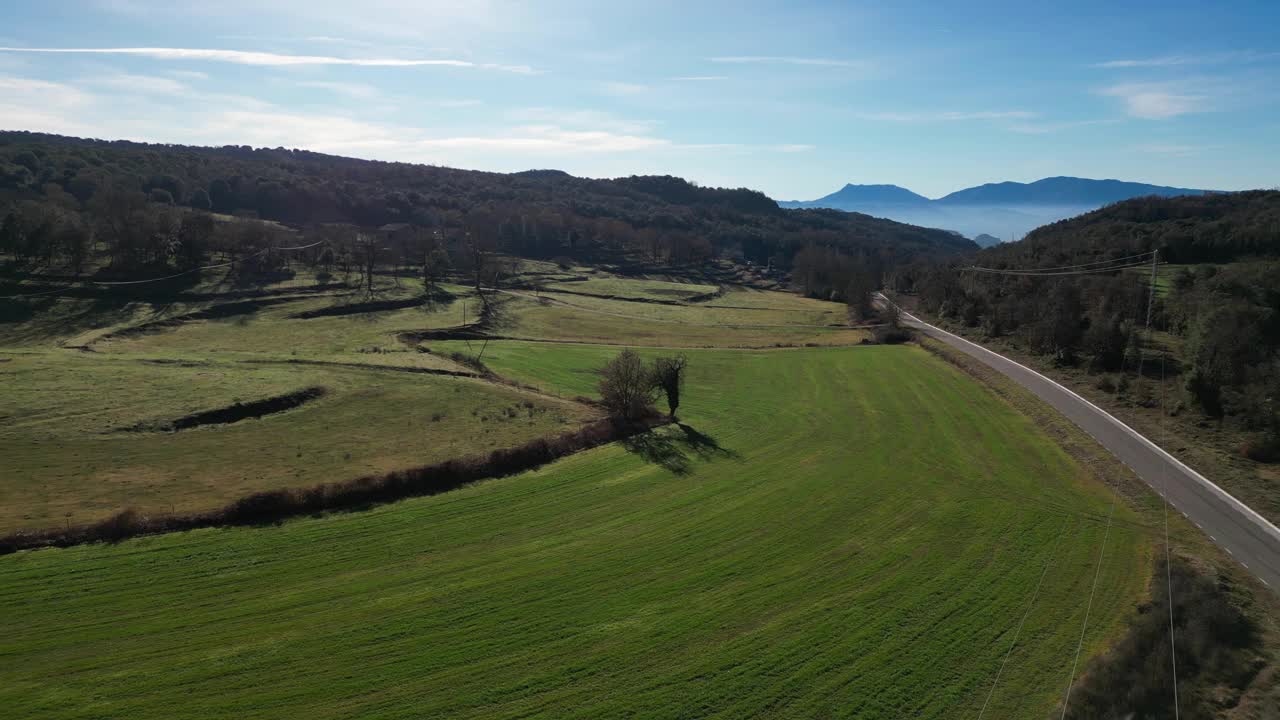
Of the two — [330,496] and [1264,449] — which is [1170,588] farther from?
[330,496]

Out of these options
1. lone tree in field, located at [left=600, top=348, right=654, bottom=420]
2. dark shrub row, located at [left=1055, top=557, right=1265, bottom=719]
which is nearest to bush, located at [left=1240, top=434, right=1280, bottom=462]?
dark shrub row, located at [left=1055, top=557, right=1265, bottom=719]

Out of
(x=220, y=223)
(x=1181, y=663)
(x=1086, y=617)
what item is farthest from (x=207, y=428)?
(x=220, y=223)

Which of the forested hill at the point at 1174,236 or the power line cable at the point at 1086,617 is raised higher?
the forested hill at the point at 1174,236

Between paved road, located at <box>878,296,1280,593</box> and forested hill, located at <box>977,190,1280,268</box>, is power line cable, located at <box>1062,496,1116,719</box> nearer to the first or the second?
paved road, located at <box>878,296,1280,593</box>

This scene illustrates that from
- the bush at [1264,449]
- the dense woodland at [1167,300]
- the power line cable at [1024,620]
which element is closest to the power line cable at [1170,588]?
the power line cable at [1024,620]

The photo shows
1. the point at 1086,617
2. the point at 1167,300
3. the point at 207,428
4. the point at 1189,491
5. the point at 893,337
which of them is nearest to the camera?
the point at 1086,617

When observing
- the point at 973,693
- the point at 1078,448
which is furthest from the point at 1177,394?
the point at 973,693

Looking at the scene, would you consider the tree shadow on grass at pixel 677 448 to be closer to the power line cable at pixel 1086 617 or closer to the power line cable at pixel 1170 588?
the power line cable at pixel 1086 617
